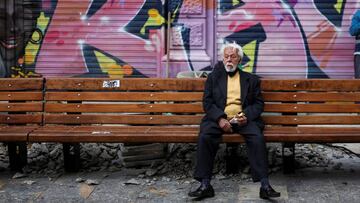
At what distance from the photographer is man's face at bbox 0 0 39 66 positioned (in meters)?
9.84

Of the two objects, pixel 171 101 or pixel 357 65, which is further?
pixel 357 65

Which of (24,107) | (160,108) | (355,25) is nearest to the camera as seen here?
(160,108)

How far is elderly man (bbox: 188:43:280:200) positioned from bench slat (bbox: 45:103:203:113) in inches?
12.7

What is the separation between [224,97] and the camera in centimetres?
520

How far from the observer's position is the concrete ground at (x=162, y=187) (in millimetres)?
4816

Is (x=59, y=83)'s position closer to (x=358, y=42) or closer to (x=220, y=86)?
(x=220, y=86)

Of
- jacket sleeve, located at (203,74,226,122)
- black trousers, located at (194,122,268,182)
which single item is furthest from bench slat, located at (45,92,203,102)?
black trousers, located at (194,122,268,182)

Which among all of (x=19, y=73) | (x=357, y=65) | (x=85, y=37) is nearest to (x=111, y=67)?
(x=85, y=37)

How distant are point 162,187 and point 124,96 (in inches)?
38.7

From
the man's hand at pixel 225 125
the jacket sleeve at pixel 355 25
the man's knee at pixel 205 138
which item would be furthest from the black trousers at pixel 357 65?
the man's knee at pixel 205 138

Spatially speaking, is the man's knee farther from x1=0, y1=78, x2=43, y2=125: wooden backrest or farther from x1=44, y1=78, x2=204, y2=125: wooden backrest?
x1=0, y1=78, x2=43, y2=125: wooden backrest

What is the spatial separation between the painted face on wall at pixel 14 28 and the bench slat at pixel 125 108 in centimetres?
460

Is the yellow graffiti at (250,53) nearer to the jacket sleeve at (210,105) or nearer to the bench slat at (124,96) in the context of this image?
the bench slat at (124,96)

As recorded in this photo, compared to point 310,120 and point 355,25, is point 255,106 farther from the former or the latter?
point 355,25
